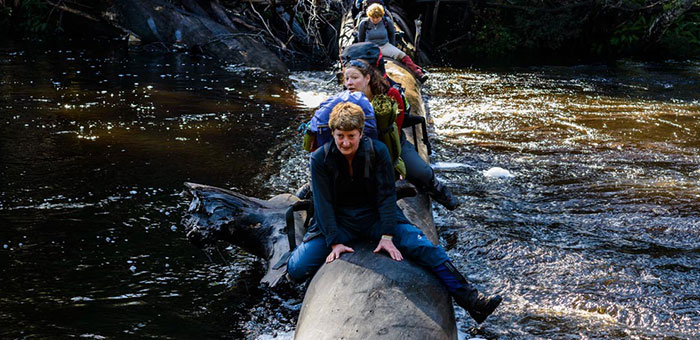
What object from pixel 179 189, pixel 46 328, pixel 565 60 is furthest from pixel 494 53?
pixel 46 328

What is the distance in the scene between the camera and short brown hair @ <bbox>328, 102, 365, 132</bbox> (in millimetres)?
4164

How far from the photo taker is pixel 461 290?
4.25 meters

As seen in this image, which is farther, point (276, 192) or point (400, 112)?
point (276, 192)

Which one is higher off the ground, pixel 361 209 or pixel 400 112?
pixel 400 112

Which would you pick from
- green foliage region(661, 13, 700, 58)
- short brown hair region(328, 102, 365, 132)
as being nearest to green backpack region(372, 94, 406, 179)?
short brown hair region(328, 102, 365, 132)

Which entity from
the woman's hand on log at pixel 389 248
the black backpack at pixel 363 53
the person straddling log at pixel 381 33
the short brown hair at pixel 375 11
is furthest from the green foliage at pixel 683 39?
the woman's hand on log at pixel 389 248

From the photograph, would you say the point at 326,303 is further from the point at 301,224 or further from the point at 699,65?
the point at 699,65

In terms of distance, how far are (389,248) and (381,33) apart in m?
8.01

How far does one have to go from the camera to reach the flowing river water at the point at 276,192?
507cm

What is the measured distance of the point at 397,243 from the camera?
4.33 metres

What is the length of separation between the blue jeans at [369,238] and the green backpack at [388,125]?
1.01m

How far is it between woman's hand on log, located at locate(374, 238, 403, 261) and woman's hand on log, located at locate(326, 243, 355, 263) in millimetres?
179

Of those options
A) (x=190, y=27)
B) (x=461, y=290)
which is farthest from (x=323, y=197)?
(x=190, y=27)

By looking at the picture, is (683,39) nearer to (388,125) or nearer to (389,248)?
(388,125)
